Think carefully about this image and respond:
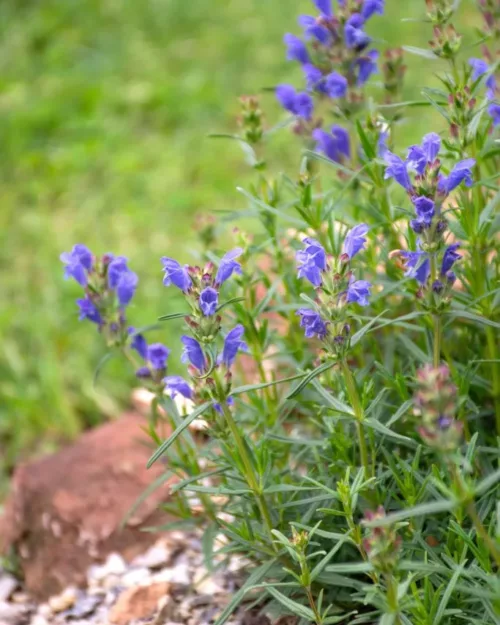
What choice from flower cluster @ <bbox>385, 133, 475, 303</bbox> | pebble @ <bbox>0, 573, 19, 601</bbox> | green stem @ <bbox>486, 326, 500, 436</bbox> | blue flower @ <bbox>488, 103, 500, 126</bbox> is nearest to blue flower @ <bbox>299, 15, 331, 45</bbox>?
blue flower @ <bbox>488, 103, 500, 126</bbox>

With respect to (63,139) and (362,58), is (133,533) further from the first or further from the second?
(63,139)

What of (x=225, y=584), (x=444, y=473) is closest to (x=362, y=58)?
(x=444, y=473)

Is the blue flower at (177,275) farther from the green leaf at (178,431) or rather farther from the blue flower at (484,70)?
the blue flower at (484,70)

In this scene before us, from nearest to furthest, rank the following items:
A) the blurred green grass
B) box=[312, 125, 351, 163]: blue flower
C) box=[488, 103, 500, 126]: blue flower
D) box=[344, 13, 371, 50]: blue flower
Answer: box=[488, 103, 500, 126]: blue flower < box=[344, 13, 371, 50]: blue flower < box=[312, 125, 351, 163]: blue flower < the blurred green grass

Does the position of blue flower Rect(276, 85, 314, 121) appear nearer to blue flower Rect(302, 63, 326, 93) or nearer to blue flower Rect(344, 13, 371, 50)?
blue flower Rect(302, 63, 326, 93)

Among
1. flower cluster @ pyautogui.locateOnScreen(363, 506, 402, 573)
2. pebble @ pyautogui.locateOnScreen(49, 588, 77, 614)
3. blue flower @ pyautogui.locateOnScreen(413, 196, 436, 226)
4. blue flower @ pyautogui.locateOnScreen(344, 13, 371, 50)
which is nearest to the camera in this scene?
flower cluster @ pyautogui.locateOnScreen(363, 506, 402, 573)

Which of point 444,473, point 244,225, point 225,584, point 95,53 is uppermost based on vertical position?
point 95,53

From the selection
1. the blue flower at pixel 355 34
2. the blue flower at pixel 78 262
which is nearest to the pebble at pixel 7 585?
the blue flower at pixel 78 262
